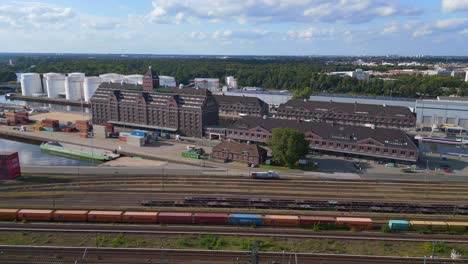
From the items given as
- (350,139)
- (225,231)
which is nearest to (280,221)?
(225,231)

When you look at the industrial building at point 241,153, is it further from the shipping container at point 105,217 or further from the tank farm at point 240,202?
the shipping container at point 105,217

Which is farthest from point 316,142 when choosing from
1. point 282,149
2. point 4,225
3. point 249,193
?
point 4,225

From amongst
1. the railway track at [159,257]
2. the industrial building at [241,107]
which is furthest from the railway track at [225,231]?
the industrial building at [241,107]

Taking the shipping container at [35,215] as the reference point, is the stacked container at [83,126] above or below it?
above

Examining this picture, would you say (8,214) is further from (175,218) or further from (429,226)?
(429,226)

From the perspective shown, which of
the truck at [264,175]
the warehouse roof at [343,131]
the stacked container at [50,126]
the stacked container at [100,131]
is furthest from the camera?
the stacked container at [50,126]

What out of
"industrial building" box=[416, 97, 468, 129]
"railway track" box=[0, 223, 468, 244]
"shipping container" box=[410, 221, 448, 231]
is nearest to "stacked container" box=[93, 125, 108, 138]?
"railway track" box=[0, 223, 468, 244]

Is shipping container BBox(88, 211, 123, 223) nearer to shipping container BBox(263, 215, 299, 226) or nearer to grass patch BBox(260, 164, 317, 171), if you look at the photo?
shipping container BBox(263, 215, 299, 226)
